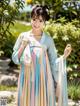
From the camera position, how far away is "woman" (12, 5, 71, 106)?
5.09m

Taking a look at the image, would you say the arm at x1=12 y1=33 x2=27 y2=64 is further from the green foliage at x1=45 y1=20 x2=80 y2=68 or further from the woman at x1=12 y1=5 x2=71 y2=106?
the green foliage at x1=45 y1=20 x2=80 y2=68

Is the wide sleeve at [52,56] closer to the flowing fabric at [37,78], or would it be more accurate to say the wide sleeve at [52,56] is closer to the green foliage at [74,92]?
the flowing fabric at [37,78]

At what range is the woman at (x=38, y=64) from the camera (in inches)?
200

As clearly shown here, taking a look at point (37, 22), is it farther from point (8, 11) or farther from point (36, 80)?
point (8, 11)

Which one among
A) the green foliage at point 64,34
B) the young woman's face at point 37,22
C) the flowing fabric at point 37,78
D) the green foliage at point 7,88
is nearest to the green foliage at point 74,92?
the green foliage at point 64,34

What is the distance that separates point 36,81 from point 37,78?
4 cm

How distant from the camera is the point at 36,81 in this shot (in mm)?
5203

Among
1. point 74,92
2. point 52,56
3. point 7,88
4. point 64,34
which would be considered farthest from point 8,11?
point 52,56

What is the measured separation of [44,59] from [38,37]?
0.27 metres

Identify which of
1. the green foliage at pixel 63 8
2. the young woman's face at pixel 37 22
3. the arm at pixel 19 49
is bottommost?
the arm at pixel 19 49

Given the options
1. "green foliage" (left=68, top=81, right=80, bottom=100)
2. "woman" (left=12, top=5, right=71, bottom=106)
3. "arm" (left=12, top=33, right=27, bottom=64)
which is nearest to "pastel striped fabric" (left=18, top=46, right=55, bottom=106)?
"woman" (left=12, top=5, right=71, bottom=106)

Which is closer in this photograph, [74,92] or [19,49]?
[19,49]

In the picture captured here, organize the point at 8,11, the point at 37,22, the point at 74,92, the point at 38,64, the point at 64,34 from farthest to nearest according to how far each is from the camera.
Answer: the point at 8,11 → the point at 64,34 → the point at 74,92 → the point at 38,64 → the point at 37,22

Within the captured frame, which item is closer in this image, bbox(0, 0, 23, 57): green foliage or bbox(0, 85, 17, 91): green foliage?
bbox(0, 85, 17, 91): green foliage
